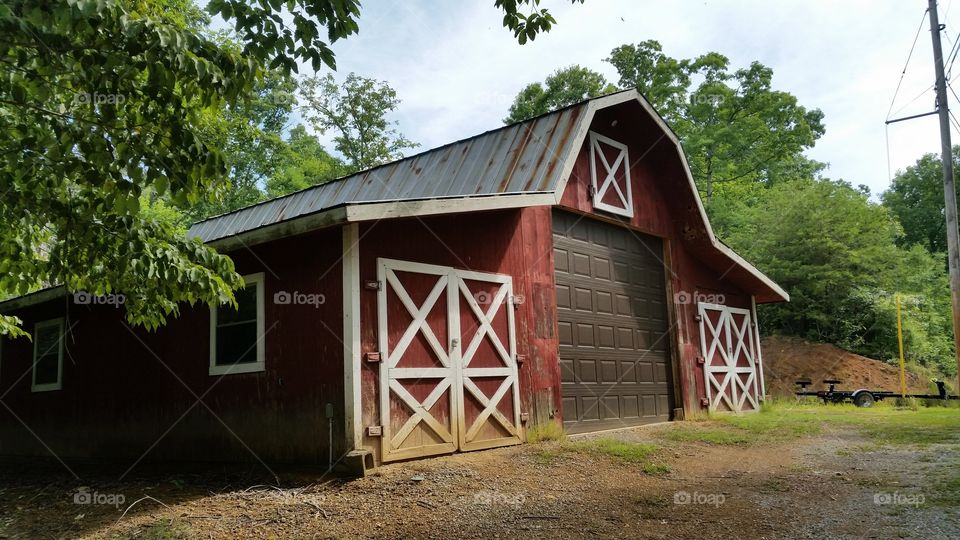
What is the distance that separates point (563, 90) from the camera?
31062 mm

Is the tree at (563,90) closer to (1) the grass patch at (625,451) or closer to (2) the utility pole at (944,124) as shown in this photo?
(2) the utility pole at (944,124)

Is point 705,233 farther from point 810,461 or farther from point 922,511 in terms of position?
point 922,511

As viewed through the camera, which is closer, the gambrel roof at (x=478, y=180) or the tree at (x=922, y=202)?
the gambrel roof at (x=478, y=180)

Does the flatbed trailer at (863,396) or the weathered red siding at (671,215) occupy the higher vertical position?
the weathered red siding at (671,215)

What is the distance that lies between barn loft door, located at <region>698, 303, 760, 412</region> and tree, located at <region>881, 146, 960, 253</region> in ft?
97.6

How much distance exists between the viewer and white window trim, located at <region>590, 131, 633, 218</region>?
34.7ft

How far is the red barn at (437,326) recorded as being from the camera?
7.05m

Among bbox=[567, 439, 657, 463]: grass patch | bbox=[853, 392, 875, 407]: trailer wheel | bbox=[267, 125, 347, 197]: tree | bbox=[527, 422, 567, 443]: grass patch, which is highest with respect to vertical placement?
bbox=[267, 125, 347, 197]: tree

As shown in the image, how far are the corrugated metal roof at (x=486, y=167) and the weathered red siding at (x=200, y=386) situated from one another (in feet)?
3.59

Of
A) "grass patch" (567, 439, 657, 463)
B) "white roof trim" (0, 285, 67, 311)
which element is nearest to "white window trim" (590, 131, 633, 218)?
"grass patch" (567, 439, 657, 463)

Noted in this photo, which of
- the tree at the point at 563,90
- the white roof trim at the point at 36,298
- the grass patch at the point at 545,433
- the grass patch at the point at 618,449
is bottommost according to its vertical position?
the grass patch at the point at 618,449

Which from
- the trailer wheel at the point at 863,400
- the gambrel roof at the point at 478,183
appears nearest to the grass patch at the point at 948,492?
the gambrel roof at the point at 478,183

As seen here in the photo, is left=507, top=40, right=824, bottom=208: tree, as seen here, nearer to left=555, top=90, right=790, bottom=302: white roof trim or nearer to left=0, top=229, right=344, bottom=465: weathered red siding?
left=555, top=90, right=790, bottom=302: white roof trim

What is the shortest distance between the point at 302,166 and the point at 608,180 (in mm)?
19836
